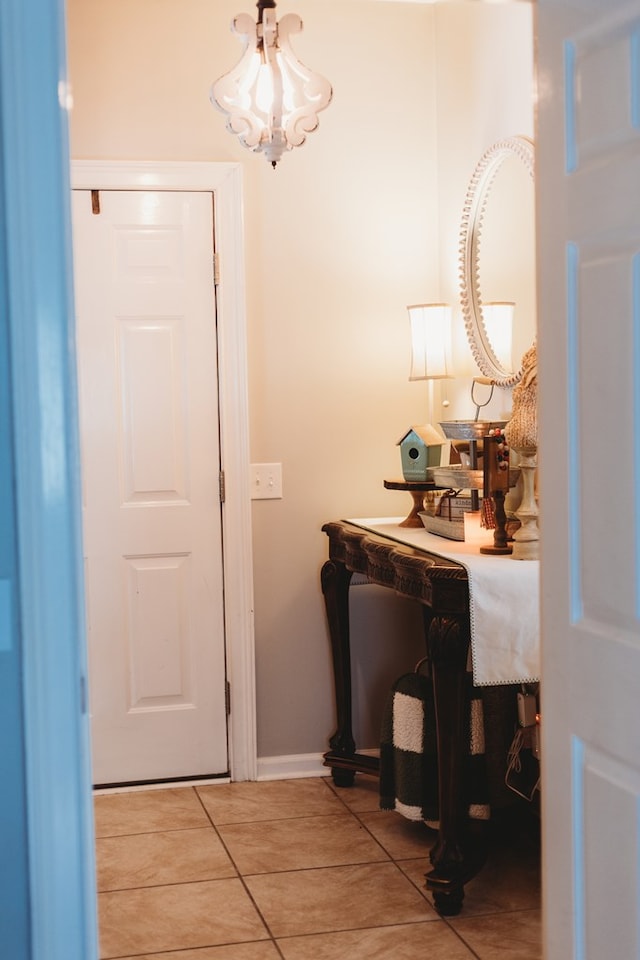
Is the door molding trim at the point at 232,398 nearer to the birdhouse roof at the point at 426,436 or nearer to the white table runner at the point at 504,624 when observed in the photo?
the birdhouse roof at the point at 426,436

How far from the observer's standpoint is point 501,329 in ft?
11.3

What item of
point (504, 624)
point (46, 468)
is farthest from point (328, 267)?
point (46, 468)

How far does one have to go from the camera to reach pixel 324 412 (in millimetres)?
4047

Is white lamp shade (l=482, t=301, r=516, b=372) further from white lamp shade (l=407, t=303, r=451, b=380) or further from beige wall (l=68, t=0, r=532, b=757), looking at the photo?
beige wall (l=68, t=0, r=532, b=757)

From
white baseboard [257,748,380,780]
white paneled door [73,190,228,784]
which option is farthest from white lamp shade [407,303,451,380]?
white baseboard [257,748,380,780]

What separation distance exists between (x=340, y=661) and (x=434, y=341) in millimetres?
1144

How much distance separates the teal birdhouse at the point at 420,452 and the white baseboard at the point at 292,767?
3.69 ft

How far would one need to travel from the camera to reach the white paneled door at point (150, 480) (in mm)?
3893

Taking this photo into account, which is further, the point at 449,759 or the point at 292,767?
the point at 292,767

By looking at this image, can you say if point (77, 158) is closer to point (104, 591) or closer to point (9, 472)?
point (104, 591)

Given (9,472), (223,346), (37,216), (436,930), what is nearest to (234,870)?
(436,930)

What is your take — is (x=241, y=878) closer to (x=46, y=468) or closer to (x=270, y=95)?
(x=46, y=468)

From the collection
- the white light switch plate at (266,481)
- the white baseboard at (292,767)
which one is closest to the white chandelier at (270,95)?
the white light switch plate at (266,481)

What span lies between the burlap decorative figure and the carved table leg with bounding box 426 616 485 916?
267 mm
